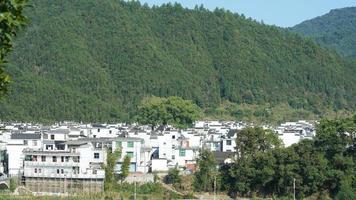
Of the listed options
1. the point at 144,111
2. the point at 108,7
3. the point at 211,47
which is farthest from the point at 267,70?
the point at 144,111

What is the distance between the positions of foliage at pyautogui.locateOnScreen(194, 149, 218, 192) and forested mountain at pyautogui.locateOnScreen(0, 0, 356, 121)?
2443 cm

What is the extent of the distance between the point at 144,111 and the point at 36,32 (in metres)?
24.9

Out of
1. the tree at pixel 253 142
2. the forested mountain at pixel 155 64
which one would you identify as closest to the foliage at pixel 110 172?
the tree at pixel 253 142

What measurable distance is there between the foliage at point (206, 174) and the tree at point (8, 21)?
20792mm

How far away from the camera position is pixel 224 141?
31.4 m

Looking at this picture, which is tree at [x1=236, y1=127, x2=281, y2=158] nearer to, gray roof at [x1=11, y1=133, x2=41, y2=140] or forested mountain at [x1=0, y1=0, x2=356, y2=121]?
gray roof at [x1=11, y1=133, x2=41, y2=140]

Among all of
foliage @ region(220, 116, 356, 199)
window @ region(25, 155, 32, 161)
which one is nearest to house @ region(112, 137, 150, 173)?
window @ region(25, 155, 32, 161)

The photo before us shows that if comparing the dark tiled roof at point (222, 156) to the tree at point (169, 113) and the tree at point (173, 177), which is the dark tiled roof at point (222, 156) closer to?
the tree at point (173, 177)

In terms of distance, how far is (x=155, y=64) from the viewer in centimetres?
6200

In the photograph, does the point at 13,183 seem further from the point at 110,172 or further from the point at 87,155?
the point at 110,172

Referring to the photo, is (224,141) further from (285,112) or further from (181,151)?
(285,112)

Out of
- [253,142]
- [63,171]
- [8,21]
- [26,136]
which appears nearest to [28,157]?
[63,171]

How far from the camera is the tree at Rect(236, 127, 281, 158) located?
79.5 ft

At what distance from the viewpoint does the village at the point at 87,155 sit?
2412 centimetres
